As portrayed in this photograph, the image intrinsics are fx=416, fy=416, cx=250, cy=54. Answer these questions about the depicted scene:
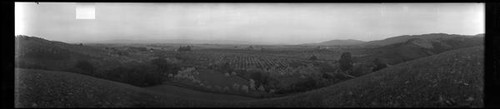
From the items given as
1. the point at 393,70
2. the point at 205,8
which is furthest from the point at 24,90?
the point at 393,70

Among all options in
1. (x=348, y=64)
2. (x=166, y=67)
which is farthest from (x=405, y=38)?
(x=166, y=67)

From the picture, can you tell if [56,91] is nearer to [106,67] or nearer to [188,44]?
[106,67]

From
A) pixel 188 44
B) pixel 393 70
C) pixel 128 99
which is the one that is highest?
pixel 188 44

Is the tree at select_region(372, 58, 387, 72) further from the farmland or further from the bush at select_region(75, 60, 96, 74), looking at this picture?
the bush at select_region(75, 60, 96, 74)

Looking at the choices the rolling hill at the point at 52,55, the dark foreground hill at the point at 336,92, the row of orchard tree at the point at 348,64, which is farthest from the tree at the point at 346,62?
the rolling hill at the point at 52,55

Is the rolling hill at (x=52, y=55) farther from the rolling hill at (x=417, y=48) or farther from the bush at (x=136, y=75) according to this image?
the rolling hill at (x=417, y=48)

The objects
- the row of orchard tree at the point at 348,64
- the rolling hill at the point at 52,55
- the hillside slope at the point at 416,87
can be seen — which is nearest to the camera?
the hillside slope at the point at 416,87
